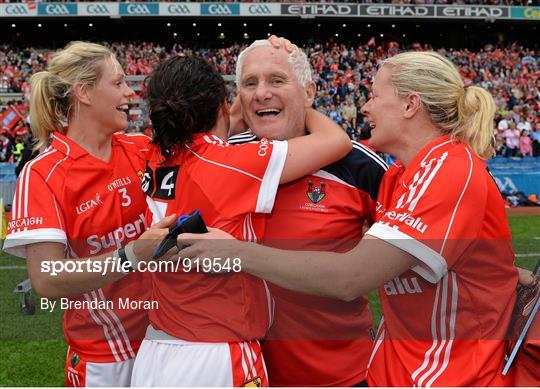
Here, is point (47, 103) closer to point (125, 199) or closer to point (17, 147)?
point (125, 199)

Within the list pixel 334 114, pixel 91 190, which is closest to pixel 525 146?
pixel 334 114

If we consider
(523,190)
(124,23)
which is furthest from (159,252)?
(124,23)

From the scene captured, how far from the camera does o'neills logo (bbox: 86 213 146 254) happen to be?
225 cm

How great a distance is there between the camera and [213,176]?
1.87m

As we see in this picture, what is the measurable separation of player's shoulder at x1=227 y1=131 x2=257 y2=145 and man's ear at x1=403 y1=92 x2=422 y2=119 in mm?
685

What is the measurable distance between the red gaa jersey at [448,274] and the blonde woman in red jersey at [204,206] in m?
0.41

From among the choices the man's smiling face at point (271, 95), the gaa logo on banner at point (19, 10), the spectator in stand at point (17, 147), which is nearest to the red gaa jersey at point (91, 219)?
the man's smiling face at point (271, 95)

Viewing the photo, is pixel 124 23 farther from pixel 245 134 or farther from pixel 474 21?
pixel 245 134

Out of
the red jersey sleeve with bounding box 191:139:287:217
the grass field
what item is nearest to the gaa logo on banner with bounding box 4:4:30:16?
the grass field

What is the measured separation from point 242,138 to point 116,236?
24.6 inches

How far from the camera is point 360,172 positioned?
90.6 inches

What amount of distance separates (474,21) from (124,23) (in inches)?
867

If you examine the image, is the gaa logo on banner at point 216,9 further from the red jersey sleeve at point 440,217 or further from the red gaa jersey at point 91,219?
the red jersey sleeve at point 440,217

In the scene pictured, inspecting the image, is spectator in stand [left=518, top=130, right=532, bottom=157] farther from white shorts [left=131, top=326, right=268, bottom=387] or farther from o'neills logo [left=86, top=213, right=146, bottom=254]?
white shorts [left=131, top=326, right=268, bottom=387]
